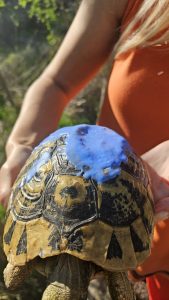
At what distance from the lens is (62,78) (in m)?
1.62

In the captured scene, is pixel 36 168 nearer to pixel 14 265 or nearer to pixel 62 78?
pixel 14 265

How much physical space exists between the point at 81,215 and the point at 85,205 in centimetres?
2

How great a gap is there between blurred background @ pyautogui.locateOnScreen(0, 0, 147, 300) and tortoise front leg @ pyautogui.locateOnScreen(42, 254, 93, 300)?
1.35 metres

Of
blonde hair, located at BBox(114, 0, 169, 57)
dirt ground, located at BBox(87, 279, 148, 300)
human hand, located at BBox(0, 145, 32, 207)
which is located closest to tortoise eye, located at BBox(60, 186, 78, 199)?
human hand, located at BBox(0, 145, 32, 207)

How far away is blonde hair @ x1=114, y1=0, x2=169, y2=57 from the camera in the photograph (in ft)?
4.86

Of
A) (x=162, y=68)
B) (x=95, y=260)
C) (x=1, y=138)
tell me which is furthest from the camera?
(x=1, y=138)

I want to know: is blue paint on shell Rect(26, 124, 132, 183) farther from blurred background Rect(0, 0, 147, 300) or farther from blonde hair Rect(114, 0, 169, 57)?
blurred background Rect(0, 0, 147, 300)

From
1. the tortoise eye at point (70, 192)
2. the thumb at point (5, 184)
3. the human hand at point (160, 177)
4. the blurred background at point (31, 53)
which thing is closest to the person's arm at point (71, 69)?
the thumb at point (5, 184)

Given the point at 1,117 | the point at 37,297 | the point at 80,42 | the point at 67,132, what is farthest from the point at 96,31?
the point at 1,117

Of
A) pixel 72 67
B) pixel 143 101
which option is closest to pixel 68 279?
pixel 143 101

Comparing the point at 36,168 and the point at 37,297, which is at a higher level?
the point at 36,168

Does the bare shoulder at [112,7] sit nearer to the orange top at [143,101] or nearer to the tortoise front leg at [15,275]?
the orange top at [143,101]

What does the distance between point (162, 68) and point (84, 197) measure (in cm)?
52

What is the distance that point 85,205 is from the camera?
1.09 m
